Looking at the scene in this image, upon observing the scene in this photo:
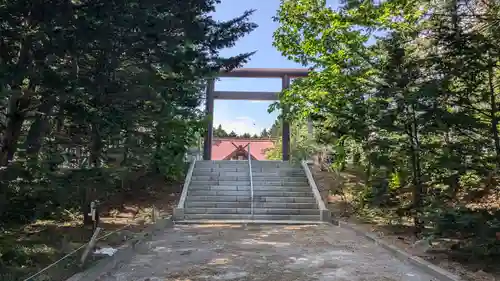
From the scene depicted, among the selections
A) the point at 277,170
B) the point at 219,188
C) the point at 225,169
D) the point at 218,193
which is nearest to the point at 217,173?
the point at 225,169

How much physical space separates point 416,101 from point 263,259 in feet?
10.4

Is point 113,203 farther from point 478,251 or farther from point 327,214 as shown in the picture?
point 478,251

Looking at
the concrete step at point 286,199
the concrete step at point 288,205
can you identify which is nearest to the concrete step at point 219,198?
the concrete step at point 286,199

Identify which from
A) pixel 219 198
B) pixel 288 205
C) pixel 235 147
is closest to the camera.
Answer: pixel 288 205

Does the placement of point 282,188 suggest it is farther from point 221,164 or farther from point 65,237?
point 65,237

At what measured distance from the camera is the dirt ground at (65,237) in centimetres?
421

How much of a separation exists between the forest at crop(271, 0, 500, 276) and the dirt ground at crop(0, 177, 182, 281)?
179 inches

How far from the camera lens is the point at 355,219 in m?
9.88

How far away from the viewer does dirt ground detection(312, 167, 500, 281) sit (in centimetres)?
461

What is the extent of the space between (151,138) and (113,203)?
373 cm

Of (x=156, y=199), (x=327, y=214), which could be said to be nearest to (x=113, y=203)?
(x=156, y=199)

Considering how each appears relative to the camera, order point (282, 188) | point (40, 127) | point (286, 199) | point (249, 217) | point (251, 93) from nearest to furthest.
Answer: point (40, 127) → point (249, 217) → point (286, 199) → point (282, 188) → point (251, 93)

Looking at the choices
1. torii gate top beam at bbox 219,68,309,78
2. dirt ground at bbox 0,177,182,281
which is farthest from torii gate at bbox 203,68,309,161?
dirt ground at bbox 0,177,182,281

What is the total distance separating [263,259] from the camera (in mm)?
5672
